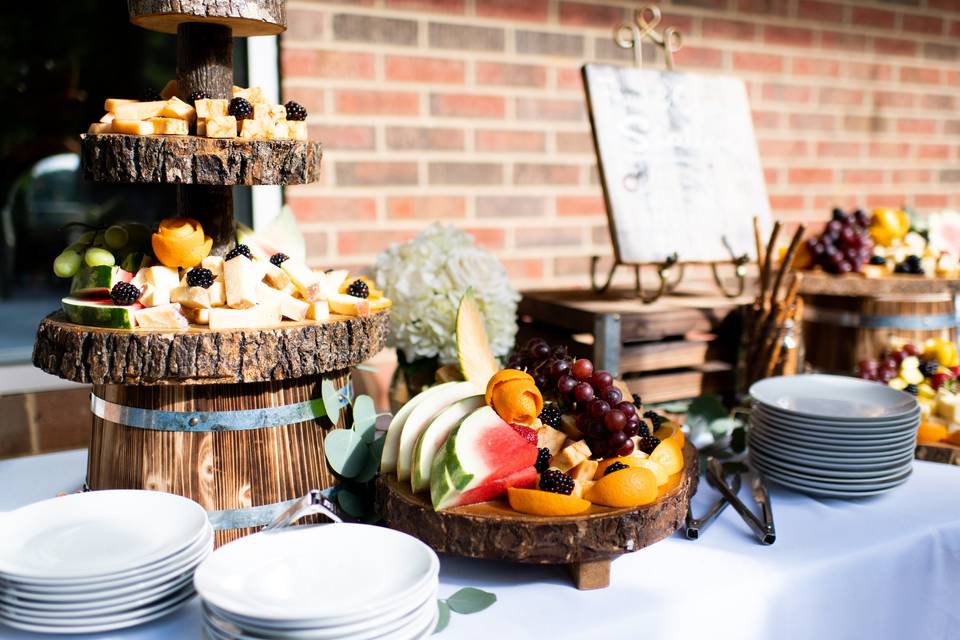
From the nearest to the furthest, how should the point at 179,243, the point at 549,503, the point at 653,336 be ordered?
the point at 549,503 → the point at 179,243 → the point at 653,336

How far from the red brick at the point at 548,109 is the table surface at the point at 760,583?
1367 millimetres

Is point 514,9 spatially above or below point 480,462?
above

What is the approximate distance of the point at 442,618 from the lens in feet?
2.99

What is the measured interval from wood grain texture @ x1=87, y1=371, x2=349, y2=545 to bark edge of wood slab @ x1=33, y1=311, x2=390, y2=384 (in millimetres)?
41

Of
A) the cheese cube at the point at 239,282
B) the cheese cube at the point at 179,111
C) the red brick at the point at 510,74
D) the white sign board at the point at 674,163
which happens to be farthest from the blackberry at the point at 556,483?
the red brick at the point at 510,74

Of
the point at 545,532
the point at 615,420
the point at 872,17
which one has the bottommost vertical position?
the point at 545,532

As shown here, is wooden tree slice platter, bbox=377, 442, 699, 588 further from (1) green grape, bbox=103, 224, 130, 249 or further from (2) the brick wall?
(2) the brick wall

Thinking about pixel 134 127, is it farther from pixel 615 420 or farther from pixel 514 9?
pixel 514 9

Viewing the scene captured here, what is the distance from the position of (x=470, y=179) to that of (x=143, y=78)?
1117 millimetres

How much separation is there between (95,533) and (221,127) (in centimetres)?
52

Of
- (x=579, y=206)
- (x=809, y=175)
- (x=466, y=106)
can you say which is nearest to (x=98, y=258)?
(x=466, y=106)

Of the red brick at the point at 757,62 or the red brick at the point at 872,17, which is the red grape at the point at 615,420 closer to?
the red brick at the point at 757,62

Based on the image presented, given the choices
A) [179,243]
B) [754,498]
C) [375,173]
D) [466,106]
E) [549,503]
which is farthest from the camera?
[466,106]

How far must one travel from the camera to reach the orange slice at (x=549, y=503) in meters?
0.93
